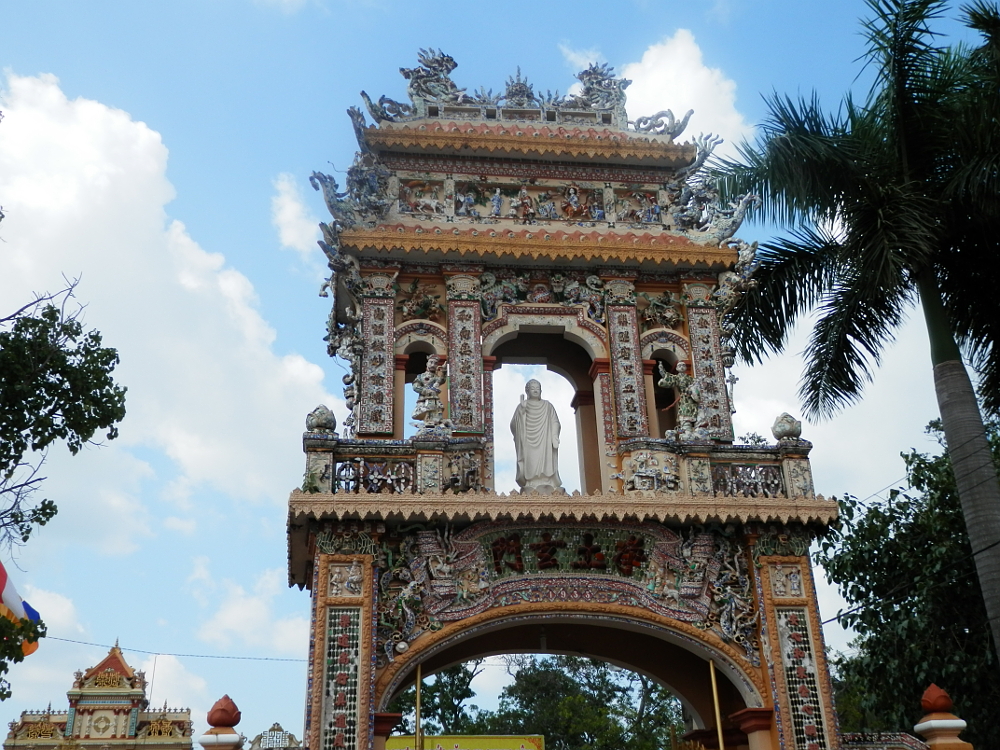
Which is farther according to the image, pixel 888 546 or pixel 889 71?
pixel 888 546

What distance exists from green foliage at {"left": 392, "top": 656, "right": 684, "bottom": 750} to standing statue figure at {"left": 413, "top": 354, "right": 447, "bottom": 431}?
1179cm

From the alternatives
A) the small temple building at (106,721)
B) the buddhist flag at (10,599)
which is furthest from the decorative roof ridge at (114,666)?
the buddhist flag at (10,599)

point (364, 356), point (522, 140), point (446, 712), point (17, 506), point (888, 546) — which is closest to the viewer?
point (17, 506)

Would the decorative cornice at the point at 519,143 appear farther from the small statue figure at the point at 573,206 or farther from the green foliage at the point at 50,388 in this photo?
the green foliage at the point at 50,388

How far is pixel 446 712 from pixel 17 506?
1711 centimetres

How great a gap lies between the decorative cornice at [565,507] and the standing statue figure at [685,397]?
3.54 feet

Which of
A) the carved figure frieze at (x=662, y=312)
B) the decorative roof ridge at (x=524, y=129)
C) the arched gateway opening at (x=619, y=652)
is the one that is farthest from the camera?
the decorative roof ridge at (x=524, y=129)

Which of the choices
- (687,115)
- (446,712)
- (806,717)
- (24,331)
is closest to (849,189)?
(687,115)

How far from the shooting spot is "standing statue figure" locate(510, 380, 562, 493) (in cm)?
1234

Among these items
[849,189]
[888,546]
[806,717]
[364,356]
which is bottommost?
[806,717]

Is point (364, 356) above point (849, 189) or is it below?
below

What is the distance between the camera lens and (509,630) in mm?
12883

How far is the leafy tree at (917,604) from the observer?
13977 mm

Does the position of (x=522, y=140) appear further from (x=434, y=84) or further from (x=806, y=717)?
(x=806, y=717)
